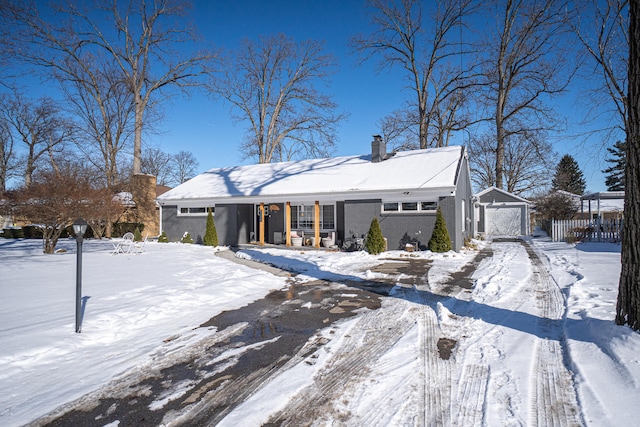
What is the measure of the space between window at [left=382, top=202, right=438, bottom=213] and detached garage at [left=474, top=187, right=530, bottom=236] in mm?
11312

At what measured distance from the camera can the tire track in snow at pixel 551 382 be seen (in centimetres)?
253

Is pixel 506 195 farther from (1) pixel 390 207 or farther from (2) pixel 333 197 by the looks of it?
(2) pixel 333 197

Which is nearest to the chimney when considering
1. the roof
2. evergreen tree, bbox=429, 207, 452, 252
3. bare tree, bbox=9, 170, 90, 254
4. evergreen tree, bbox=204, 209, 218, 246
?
evergreen tree, bbox=429, 207, 452, 252

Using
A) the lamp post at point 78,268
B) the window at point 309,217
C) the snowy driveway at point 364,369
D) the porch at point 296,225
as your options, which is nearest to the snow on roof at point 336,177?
the porch at point 296,225

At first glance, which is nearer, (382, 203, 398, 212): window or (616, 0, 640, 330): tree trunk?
(616, 0, 640, 330): tree trunk

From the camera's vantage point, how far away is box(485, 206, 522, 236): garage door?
78.5 ft

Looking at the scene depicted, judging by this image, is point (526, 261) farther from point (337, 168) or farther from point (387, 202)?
point (337, 168)

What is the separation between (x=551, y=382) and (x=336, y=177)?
13461 millimetres

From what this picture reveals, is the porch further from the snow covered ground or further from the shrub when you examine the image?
the snow covered ground

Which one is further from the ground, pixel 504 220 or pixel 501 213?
pixel 501 213

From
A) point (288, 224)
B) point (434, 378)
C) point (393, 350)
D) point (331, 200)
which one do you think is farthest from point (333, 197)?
point (434, 378)

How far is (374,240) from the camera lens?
13.0 meters

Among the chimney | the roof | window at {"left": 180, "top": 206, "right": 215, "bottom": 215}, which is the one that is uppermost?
the chimney

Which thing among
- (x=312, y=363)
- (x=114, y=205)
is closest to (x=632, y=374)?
(x=312, y=363)
